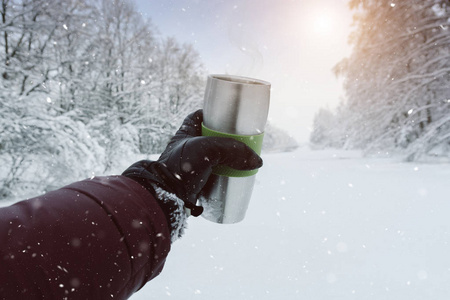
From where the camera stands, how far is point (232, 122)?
1.30 m

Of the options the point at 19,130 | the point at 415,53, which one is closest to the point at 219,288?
the point at 19,130

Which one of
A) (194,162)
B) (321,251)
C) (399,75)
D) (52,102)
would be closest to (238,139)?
(194,162)

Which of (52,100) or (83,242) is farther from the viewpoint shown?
→ (52,100)

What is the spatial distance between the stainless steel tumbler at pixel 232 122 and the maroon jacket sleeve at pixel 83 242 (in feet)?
1.80

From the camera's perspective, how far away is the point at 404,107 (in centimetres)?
858

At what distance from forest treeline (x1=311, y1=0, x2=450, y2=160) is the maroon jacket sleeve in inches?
307

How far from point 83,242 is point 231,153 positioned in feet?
2.25

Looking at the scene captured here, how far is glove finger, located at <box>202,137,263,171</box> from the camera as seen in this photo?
3.92 feet

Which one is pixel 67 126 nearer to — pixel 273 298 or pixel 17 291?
pixel 273 298

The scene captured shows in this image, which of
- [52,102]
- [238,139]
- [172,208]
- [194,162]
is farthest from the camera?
[52,102]

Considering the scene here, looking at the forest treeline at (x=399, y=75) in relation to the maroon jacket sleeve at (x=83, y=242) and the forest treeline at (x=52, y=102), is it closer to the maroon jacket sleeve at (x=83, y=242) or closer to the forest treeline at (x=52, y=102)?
the forest treeline at (x=52, y=102)

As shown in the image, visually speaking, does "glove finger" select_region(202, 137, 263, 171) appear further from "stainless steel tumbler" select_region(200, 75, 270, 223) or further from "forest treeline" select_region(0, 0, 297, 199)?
"forest treeline" select_region(0, 0, 297, 199)

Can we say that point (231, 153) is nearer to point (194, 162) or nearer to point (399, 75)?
point (194, 162)

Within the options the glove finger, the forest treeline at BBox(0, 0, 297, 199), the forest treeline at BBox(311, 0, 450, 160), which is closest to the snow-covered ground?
the glove finger
